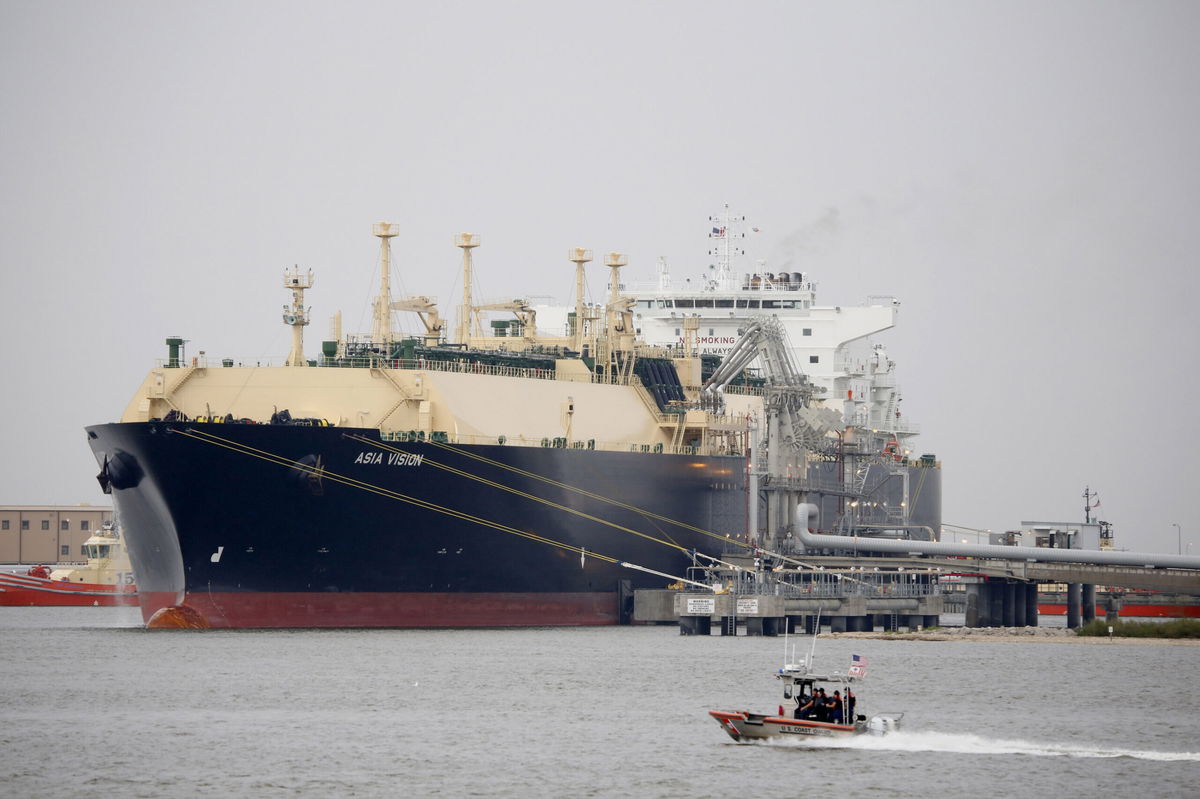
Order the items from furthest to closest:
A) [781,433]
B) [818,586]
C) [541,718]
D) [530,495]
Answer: [781,433] < [818,586] < [530,495] < [541,718]

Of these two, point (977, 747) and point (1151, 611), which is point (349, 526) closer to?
point (977, 747)

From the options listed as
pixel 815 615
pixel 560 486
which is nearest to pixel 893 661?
pixel 815 615

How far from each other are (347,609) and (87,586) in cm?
4577

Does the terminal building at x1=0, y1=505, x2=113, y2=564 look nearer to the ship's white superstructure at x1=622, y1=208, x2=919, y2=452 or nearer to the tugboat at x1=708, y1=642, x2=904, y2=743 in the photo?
the ship's white superstructure at x1=622, y1=208, x2=919, y2=452

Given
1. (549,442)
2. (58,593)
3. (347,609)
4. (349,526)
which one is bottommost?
(347,609)

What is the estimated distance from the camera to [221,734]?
42.8 meters

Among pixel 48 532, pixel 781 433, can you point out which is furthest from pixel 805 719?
pixel 48 532

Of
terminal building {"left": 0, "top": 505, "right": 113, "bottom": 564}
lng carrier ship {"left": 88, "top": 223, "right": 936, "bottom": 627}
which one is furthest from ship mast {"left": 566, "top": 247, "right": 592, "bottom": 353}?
terminal building {"left": 0, "top": 505, "right": 113, "bottom": 564}

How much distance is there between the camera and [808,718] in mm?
41344

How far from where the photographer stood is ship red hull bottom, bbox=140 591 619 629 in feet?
202

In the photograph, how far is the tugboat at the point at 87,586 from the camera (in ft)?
337

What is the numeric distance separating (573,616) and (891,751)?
96.2 ft

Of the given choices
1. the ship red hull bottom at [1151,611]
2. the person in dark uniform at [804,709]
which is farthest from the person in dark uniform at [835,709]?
the ship red hull bottom at [1151,611]

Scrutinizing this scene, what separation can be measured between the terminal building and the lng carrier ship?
90.5m
